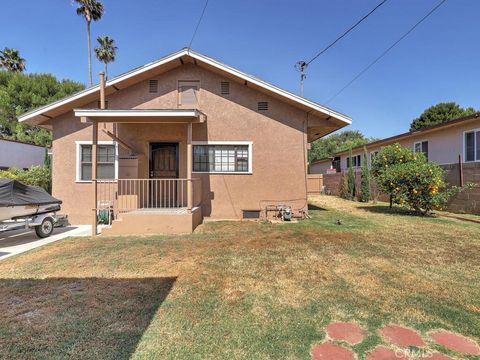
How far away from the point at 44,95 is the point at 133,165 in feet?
77.4

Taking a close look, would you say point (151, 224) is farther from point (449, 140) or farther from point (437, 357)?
point (449, 140)

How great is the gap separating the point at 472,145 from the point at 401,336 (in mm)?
12064

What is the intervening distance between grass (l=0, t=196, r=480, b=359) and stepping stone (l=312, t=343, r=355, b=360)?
74 millimetres

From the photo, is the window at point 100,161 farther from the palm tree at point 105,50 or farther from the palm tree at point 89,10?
the palm tree at point 105,50

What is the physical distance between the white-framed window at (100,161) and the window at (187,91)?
275cm

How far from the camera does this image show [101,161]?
8805 millimetres

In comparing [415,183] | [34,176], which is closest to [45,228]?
[34,176]

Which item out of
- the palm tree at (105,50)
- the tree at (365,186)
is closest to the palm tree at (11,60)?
the palm tree at (105,50)

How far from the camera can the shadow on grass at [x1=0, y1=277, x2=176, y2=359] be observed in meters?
2.37

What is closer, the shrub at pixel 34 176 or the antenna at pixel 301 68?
the shrub at pixel 34 176

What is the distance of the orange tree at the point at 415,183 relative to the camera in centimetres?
928

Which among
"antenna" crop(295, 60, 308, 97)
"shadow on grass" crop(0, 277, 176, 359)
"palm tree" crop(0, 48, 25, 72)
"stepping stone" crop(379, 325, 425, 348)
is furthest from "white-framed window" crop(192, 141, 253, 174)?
"palm tree" crop(0, 48, 25, 72)

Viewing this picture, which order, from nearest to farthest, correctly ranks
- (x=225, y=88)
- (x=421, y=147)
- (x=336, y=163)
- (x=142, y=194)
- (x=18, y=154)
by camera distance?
(x=142, y=194)
(x=225, y=88)
(x=421, y=147)
(x=18, y=154)
(x=336, y=163)

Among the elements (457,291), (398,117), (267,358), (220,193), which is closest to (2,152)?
(220,193)
